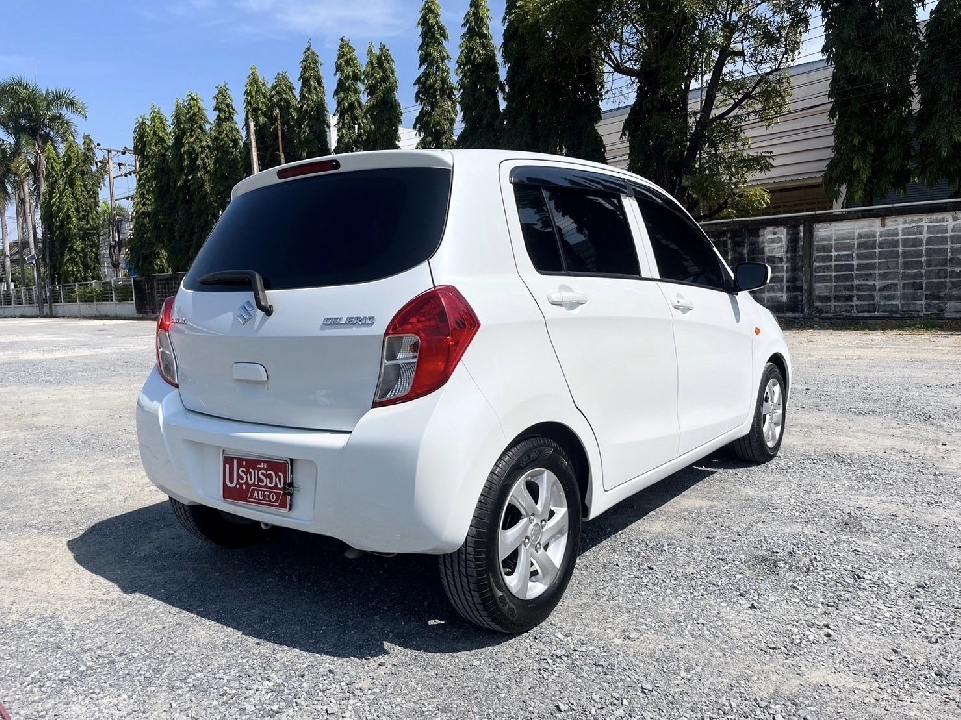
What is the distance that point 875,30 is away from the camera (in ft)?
62.8

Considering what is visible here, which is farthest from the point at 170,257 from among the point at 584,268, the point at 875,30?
the point at 584,268

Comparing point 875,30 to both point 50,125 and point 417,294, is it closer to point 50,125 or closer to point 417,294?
point 417,294

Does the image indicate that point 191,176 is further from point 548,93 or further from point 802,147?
point 802,147

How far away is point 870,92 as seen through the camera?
19.8m

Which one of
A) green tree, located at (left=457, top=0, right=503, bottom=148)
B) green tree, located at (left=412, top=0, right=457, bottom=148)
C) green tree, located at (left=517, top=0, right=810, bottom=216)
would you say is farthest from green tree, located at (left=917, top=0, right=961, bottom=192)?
green tree, located at (left=412, top=0, right=457, bottom=148)

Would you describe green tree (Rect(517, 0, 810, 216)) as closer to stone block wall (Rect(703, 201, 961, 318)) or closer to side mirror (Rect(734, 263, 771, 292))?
stone block wall (Rect(703, 201, 961, 318))

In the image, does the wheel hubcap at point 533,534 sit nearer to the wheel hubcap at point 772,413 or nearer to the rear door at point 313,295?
the rear door at point 313,295

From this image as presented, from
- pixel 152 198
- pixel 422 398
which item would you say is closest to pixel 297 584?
pixel 422 398

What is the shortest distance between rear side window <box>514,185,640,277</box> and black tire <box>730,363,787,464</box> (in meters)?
1.70

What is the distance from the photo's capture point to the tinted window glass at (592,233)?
3195mm

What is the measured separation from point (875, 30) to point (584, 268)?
19982mm

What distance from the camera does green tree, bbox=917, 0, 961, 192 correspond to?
18219mm

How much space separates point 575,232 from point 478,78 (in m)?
26.2

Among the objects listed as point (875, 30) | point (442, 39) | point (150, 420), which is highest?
point (442, 39)
